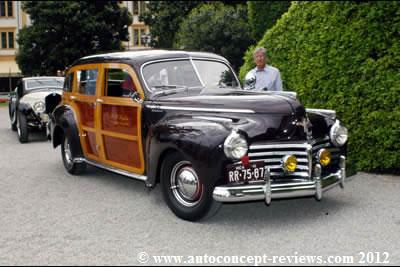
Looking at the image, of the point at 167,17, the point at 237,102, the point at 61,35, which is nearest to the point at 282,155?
the point at 237,102

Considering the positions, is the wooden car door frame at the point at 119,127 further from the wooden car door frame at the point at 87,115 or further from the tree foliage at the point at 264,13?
the tree foliage at the point at 264,13

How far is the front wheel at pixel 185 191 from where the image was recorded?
209 inches

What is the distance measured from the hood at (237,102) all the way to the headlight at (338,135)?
569 mm

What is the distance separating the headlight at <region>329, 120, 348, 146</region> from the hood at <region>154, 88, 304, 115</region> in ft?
1.87

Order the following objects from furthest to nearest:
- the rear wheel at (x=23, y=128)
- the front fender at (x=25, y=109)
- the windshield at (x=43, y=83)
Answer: the windshield at (x=43, y=83)
the front fender at (x=25, y=109)
the rear wheel at (x=23, y=128)

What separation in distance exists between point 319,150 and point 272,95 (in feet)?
2.56

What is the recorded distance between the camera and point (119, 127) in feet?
21.8

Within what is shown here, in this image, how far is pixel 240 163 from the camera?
200 inches

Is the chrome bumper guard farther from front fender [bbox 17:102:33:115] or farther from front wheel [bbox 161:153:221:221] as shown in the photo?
front fender [bbox 17:102:33:115]

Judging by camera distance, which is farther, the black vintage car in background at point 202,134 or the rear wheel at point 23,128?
the rear wheel at point 23,128

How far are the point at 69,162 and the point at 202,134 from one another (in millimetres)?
3712

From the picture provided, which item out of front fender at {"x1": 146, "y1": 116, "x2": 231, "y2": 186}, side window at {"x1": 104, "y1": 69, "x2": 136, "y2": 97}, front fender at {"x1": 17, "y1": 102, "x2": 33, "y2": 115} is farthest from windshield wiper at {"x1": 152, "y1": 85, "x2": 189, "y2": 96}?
front fender at {"x1": 17, "y1": 102, "x2": 33, "y2": 115}

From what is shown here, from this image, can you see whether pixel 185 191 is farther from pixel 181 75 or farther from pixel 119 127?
pixel 181 75

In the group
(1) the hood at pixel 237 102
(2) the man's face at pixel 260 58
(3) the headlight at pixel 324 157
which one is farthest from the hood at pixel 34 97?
(3) the headlight at pixel 324 157
